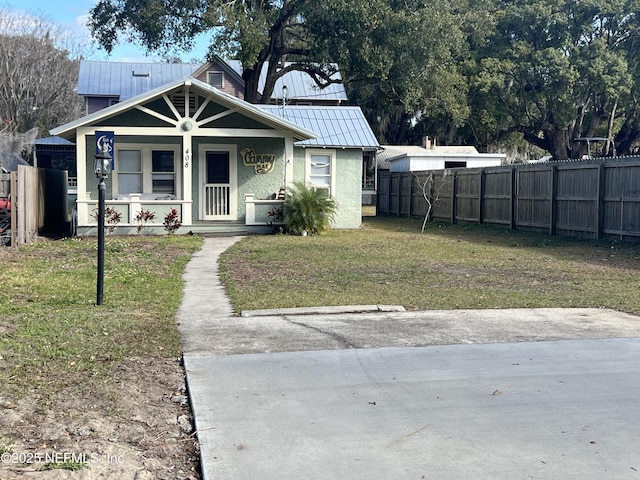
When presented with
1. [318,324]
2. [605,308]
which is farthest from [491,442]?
[605,308]

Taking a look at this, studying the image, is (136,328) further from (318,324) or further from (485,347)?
(485,347)

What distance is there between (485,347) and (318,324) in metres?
1.93

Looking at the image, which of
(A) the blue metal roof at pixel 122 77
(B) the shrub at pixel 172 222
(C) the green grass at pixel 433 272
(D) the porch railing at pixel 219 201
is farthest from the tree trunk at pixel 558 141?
(B) the shrub at pixel 172 222

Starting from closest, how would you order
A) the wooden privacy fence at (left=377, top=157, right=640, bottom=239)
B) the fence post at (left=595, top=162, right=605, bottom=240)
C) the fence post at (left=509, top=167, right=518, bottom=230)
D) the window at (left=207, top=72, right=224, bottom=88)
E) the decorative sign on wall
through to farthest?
1. the wooden privacy fence at (left=377, top=157, right=640, bottom=239)
2. the fence post at (left=595, top=162, right=605, bottom=240)
3. the decorative sign on wall
4. the fence post at (left=509, top=167, right=518, bottom=230)
5. the window at (left=207, top=72, right=224, bottom=88)

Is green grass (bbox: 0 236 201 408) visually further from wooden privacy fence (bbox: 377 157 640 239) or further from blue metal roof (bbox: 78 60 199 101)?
blue metal roof (bbox: 78 60 199 101)

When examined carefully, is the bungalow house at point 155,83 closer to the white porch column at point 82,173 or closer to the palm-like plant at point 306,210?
the palm-like plant at point 306,210

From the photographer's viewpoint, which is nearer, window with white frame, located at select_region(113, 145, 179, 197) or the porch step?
the porch step

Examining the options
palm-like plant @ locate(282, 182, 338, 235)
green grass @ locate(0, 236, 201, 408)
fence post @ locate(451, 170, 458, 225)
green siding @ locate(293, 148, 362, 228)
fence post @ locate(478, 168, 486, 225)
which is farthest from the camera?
fence post @ locate(451, 170, 458, 225)

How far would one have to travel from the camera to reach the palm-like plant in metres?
19.5

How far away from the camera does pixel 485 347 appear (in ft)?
22.0

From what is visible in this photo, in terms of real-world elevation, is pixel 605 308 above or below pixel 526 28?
below

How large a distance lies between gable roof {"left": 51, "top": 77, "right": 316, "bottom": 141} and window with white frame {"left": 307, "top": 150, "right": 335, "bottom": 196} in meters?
2.39

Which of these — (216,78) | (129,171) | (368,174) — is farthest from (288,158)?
(216,78)

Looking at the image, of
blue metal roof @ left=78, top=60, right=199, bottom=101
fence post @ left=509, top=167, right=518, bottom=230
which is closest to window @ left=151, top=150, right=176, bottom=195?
fence post @ left=509, top=167, right=518, bottom=230
